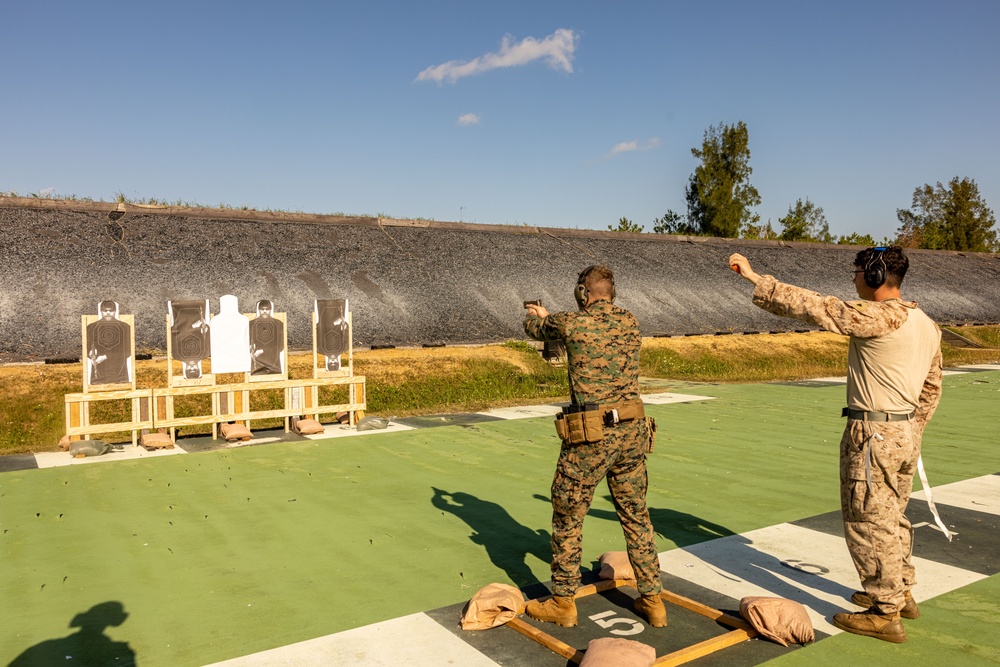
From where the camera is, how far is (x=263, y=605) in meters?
6.20

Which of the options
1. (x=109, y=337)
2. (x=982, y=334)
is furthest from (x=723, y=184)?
(x=109, y=337)

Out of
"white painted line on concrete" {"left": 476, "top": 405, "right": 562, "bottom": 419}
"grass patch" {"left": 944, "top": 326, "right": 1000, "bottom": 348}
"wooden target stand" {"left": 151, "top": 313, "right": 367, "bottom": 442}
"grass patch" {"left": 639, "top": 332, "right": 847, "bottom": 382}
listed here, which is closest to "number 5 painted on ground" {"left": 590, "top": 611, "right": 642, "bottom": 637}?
"wooden target stand" {"left": 151, "top": 313, "right": 367, "bottom": 442}

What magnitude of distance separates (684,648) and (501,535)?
10.3ft

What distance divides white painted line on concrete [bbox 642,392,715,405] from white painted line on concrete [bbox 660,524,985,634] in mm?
10349

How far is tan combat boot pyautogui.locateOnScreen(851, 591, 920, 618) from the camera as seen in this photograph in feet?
18.3

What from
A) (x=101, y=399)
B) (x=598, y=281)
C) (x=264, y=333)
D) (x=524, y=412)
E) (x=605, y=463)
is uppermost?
(x=598, y=281)

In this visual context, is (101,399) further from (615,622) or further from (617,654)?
(617,654)

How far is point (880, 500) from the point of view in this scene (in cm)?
533

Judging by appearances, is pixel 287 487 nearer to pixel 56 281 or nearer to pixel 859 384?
pixel 859 384

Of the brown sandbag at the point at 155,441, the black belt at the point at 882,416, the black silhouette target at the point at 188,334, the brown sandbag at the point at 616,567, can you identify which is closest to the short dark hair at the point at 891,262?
the black belt at the point at 882,416

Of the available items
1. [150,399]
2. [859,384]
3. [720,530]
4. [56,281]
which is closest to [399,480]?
[720,530]

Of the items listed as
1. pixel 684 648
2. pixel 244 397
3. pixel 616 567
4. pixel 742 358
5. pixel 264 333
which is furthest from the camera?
pixel 742 358

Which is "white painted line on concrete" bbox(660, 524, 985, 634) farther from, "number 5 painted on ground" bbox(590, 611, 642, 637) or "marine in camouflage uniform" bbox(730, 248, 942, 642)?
"number 5 painted on ground" bbox(590, 611, 642, 637)

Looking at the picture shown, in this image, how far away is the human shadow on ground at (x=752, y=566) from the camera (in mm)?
6328
